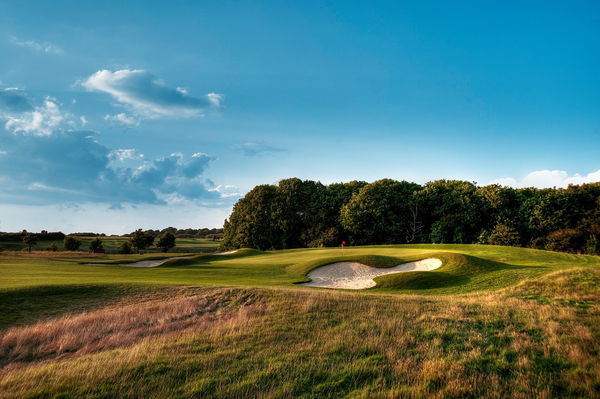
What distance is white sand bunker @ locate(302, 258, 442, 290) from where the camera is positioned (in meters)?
23.4

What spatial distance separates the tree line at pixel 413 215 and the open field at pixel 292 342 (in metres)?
35.9

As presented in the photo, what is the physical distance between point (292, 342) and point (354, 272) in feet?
55.5

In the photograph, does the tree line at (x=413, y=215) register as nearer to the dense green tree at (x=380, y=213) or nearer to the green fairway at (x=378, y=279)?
the dense green tree at (x=380, y=213)

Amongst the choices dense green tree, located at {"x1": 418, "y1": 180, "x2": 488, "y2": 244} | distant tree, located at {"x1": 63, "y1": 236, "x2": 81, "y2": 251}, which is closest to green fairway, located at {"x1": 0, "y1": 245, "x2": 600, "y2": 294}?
dense green tree, located at {"x1": 418, "y1": 180, "x2": 488, "y2": 244}

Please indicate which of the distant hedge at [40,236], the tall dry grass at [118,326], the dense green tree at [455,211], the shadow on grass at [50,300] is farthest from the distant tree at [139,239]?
the tall dry grass at [118,326]

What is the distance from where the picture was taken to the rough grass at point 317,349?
22.2 feet

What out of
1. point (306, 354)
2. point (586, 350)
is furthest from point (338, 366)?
point (586, 350)

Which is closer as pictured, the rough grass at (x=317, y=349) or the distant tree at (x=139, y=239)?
the rough grass at (x=317, y=349)

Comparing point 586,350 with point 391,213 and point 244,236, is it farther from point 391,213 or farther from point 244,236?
point 244,236

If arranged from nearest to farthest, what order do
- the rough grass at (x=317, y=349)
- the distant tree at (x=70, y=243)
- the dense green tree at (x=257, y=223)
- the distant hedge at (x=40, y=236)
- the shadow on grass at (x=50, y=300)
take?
the rough grass at (x=317, y=349), the shadow on grass at (x=50, y=300), the distant tree at (x=70, y=243), the dense green tree at (x=257, y=223), the distant hedge at (x=40, y=236)

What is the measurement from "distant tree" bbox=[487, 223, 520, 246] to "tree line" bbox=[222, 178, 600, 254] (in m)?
0.12

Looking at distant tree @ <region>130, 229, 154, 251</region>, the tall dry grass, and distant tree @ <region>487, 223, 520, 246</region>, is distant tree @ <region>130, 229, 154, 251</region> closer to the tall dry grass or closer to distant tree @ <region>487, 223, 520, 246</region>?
the tall dry grass

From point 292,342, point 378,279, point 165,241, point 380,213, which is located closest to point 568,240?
point 380,213

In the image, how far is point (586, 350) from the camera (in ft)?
27.8
